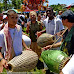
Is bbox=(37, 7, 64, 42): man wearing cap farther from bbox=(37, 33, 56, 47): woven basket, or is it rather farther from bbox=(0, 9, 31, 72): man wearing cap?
bbox=(0, 9, 31, 72): man wearing cap

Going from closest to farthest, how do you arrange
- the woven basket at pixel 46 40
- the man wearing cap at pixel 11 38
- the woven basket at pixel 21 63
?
the woven basket at pixel 21 63 < the man wearing cap at pixel 11 38 < the woven basket at pixel 46 40

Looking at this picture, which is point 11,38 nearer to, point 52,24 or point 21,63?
point 21,63

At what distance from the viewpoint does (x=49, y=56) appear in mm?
2631

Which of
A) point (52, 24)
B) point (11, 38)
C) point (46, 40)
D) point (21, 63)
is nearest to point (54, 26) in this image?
point (52, 24)

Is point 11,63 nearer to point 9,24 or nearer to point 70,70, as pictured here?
point 9,24

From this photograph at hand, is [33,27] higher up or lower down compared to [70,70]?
lower down

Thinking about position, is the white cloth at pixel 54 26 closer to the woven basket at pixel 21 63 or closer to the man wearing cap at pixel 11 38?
the man wearing cap at pixel 11 38

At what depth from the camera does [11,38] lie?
2.88 metres

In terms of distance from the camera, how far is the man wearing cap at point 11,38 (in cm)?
279

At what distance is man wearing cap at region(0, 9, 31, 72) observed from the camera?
2795mm

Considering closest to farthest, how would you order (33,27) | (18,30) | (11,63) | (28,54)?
(11,63)
(28,54)
(18,30)
(33,27)

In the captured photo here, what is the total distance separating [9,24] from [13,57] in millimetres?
577

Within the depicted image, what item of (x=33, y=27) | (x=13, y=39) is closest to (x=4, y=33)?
(x=13, y=39)

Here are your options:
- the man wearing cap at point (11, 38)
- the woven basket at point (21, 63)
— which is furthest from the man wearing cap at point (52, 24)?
the woven basket at point (21, 63)
